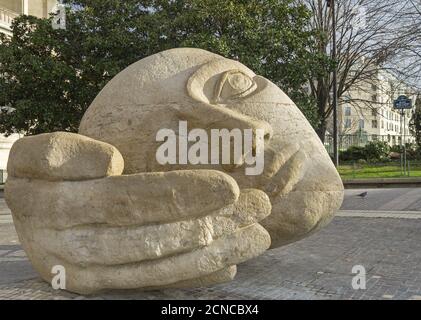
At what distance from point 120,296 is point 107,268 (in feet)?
1.51

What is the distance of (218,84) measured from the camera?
5.29 m

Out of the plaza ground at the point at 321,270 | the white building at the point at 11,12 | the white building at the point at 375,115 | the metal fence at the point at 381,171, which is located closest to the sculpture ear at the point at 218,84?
the plaza ground at the point at 321,270

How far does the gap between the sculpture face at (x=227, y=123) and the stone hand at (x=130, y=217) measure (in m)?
0.39

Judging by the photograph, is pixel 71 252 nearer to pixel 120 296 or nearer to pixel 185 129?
pixel 120 296

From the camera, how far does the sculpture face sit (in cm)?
506

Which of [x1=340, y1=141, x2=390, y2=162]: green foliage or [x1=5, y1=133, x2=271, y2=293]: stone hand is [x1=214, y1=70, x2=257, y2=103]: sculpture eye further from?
[x1=340, y1=141, x2=390, y2=162]: green foliage

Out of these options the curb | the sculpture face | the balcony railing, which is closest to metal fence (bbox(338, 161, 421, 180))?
the curb

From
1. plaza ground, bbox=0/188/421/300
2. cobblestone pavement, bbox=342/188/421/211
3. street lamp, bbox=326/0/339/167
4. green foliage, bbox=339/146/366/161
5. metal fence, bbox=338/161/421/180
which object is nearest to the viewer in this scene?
plaza ground, bbox=0/188/421/300

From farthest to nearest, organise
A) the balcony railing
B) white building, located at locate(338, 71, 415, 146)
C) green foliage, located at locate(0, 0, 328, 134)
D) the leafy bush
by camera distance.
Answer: white building, located at locate(338, 71, 415, 146)
the leafy bush
the balcony railing
green foliage, located at locate(0, 0, 328, 134)

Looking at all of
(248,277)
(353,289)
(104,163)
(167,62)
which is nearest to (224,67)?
(167,62)

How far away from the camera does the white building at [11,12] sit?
2634 centimetres

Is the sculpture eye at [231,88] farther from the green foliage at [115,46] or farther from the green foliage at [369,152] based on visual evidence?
the green foliage at [369,152]

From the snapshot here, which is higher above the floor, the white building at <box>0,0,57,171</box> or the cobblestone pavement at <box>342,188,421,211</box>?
the white building at <box>0,0,57,171</box>

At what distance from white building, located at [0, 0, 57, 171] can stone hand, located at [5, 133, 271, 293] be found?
22.9 m
